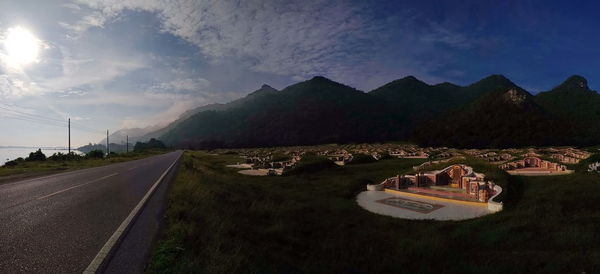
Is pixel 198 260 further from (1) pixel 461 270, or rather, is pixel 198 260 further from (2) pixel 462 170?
(2) pixel 462 170

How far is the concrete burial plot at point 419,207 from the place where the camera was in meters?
18.1

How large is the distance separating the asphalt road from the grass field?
1.33m

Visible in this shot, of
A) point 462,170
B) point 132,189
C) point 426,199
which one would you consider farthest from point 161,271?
point 462,170

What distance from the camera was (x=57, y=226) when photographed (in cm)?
679

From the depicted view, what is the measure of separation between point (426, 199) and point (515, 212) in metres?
6.00

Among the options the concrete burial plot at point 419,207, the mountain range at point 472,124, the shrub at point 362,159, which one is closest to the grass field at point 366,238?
the concrete burial plot at point 419,207

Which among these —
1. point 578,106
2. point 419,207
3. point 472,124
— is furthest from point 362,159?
point 578,106

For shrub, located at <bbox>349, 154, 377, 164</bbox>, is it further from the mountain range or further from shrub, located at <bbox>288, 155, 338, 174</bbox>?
the mountain range

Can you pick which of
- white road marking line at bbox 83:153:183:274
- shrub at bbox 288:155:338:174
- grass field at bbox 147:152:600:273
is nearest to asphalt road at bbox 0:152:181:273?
white road marking line at bbox 83:153:183:274

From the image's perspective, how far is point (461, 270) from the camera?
421 inches

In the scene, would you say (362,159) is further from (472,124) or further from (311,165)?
(472,124)

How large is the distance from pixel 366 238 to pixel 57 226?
1230cm

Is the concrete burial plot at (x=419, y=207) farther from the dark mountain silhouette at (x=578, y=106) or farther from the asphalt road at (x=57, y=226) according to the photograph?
the dark mountain silhouette at (x=578, y=106)

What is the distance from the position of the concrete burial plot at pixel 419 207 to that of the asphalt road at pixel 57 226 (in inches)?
613
